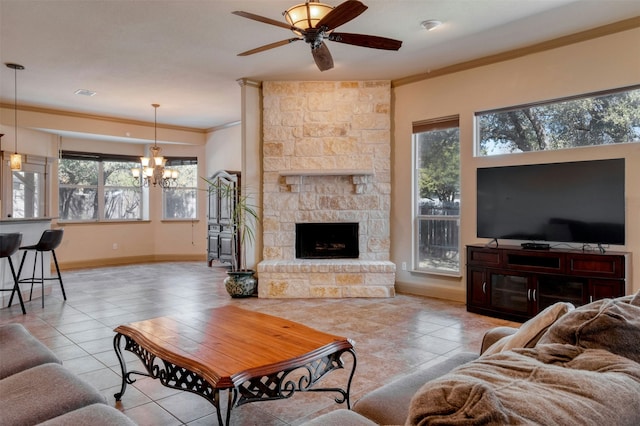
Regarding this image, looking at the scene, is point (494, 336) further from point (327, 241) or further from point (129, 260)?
point (129, 260)

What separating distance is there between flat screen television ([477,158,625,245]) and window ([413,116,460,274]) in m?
0.63

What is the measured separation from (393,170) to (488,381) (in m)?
5.19

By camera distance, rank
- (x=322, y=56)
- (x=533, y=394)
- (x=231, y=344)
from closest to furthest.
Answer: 1. (x=533, y=394)
2. (x=231, y=344)
3. (x=322, y=56)

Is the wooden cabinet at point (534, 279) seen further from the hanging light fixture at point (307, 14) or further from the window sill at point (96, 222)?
the window sill at point (96, 222)

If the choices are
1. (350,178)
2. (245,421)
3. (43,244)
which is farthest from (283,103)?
(245,421)

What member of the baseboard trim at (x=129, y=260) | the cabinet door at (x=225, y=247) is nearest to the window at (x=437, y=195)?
the cabinet door at (x=225, y=247)

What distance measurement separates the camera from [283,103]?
5852 millimetres

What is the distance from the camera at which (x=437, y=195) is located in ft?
18.4

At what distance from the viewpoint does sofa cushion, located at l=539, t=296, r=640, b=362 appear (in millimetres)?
1082

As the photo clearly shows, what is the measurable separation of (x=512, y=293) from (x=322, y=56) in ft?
10.2

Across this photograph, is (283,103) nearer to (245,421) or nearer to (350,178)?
(350,178)

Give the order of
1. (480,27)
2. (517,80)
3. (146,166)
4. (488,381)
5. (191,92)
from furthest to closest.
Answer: (146,166), (191,92), (517,80), (480,27), (488,381)

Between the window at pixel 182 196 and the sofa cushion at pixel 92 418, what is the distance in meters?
8.19

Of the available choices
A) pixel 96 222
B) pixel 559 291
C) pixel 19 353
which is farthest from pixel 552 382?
pixel 96 222
